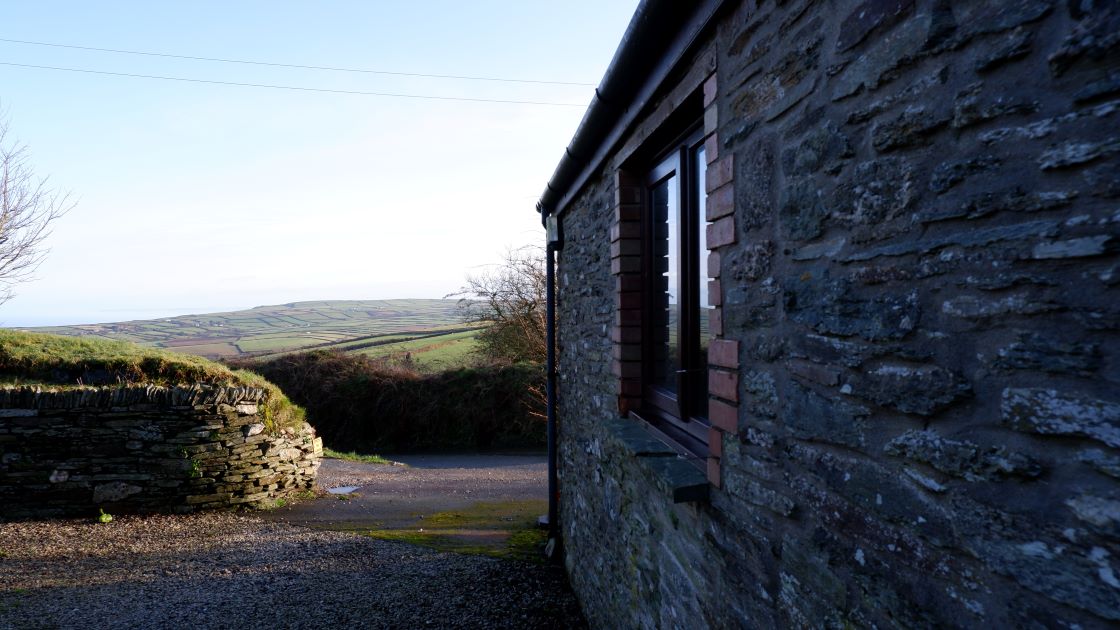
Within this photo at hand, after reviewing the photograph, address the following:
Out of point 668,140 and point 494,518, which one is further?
point 494,518

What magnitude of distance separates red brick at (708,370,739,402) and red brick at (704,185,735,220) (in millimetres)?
475

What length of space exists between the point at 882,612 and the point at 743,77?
1.59 metres

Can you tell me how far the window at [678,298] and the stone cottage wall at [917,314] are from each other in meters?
0.62

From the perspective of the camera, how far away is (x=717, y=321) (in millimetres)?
2293

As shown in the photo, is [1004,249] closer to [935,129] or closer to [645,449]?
[935,129]

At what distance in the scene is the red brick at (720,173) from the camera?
2.18 metres

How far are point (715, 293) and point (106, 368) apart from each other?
9.45 m

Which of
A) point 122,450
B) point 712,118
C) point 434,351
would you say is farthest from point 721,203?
point 434,351

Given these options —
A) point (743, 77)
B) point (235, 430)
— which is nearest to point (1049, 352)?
point (743, 77)

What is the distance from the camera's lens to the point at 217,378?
9078mm

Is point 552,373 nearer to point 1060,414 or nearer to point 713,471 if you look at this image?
point 713,471

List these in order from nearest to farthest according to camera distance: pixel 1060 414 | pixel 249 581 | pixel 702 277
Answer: pixel 1060 414 → pixel 702 277 → pixel 249 581

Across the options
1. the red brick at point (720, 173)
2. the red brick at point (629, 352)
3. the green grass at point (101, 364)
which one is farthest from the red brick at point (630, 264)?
the green grass at point (101, 364)

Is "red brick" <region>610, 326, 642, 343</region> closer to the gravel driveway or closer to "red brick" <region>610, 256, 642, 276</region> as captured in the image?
"red brick" <region>610, 256, 642, 276</region>
